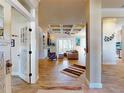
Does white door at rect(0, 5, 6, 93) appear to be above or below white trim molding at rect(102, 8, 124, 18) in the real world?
below

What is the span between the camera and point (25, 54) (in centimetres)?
710

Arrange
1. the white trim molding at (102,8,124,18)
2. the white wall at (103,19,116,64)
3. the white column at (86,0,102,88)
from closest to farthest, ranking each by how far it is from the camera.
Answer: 1. the white column at (86,0,102,88)
2. the white trim molding at (102,8,124,18)
3. the white wall at (103,19,116,64)

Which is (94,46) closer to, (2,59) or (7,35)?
(7,35)

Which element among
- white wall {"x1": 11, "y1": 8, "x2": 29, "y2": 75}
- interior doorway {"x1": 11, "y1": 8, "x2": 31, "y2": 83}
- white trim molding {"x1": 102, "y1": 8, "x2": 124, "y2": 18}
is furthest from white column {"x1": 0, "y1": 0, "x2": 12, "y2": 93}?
white trim molding {"x1": 102, "y1": 8, "x2": 124, "y2": 18}

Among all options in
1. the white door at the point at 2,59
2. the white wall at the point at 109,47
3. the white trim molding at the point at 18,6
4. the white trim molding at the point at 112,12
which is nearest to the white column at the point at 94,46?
the white trim molding at the point at 18,6

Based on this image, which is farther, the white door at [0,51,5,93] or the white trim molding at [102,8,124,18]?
the white trim molding at [102,8,124,18]

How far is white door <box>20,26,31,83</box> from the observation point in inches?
252

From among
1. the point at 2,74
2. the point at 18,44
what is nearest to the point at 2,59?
the point at 2,74

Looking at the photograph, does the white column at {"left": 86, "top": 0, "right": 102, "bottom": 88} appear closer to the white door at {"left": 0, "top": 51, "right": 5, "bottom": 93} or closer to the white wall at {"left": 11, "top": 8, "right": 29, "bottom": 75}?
the white door at {"left": 0, "top": 51, "right": 5, "bottom": 93}

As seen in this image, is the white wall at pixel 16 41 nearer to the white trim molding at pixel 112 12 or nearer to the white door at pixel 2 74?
the white trim molding at pixel 112 12

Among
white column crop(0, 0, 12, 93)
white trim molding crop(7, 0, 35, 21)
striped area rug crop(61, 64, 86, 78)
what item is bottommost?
Result: striped area rug crop(61, 64, 86, 78)

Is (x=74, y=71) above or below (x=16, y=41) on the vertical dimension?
below

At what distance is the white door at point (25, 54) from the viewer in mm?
6395

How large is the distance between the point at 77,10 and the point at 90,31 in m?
3.13
